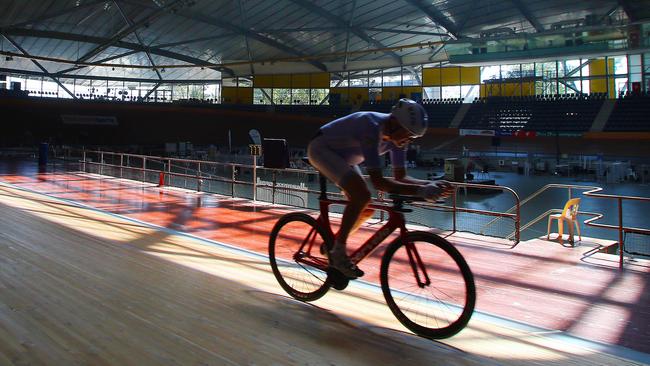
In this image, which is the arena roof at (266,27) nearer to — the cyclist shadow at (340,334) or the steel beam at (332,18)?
the steel beam at (332,18)

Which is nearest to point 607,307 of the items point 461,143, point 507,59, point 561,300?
point 561,300

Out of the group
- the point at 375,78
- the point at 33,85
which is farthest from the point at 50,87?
the point at 375,78

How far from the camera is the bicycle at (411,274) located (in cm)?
282

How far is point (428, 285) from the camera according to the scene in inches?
120

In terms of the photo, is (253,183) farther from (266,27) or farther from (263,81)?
(263,81)

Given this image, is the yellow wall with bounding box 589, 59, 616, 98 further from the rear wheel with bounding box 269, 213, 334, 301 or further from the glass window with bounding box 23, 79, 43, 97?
the glass window with bounding box 23, 79, 43, 97

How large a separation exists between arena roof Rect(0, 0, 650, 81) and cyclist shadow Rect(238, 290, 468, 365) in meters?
25.4

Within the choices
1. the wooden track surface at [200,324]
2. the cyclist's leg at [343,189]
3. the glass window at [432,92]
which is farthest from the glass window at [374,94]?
the cyclist's leg at [343,189]

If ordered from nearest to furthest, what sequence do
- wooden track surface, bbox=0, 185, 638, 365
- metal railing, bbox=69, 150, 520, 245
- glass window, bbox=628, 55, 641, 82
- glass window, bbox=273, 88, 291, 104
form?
wooden track surface, bbox=0, 185, 638, 365
metal railing, bbox=69, 150, 520, 245
glass window, bbox=628, 55, 641, 82
glass window, bbox=273, 88, 291, 104

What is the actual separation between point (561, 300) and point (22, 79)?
2175 inches

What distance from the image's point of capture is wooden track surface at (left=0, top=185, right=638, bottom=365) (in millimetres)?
2541

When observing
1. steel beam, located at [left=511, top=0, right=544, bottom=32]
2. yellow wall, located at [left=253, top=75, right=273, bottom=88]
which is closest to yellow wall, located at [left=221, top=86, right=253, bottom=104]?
yellow wall, located at [left=253, top=75, right=273, bottom=88]

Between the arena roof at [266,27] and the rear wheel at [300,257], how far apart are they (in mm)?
24758

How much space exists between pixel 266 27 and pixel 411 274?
3800 cm
